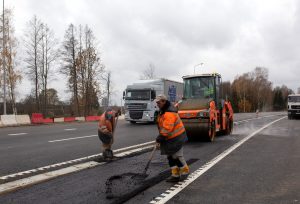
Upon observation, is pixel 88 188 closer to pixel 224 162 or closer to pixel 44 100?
pixel 224 162

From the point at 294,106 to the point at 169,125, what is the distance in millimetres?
31743

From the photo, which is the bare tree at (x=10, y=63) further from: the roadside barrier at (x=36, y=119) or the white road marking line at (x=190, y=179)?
the white road marking line at (x=190, y=179)

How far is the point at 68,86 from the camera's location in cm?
4528

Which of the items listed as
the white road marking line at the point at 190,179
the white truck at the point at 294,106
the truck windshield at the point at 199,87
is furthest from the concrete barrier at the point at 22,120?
the white truck at the point at 294,106

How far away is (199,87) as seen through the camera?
14852mm

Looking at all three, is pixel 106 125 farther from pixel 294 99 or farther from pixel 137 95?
pixel 294 99

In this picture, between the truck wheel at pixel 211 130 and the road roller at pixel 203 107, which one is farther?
the truck wheel at pixel 211 130

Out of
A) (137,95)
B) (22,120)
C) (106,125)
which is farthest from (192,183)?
(22,120)

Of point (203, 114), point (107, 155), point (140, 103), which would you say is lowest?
point (107, 155)

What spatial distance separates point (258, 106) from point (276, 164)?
113 metres

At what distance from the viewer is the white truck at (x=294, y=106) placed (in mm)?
34812

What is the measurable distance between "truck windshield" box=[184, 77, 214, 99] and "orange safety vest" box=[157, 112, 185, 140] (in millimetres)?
7974

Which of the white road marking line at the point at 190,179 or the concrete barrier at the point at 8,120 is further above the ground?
the concrete barrier at the point at 8,120

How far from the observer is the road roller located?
13281 millimetres
